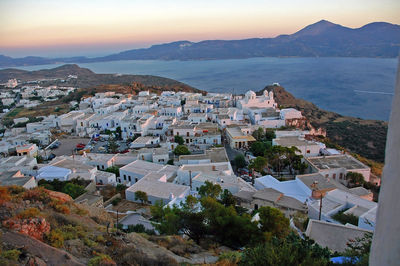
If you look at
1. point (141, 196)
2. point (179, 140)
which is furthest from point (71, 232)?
point (179, 140)

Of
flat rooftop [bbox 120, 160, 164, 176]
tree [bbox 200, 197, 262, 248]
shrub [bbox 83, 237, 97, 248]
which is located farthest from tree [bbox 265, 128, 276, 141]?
shrub [bbox 83, 237, 97, 248]

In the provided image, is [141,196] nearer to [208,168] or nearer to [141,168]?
[141,168]

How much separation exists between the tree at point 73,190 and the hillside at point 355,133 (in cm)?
2927

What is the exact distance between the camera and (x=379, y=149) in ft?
112

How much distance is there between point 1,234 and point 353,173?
19061 mm

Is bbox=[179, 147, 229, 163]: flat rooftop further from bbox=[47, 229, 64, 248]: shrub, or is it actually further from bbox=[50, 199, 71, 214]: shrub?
bbox=[47, 229, 64, 248]: shrub

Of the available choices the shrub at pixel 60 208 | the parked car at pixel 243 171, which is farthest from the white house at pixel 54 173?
the parked car at pixel 243 171

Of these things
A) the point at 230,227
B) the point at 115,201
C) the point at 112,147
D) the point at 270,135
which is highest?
the point at 230,227

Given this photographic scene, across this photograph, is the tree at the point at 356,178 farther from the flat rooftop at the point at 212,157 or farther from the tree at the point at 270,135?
the tree at the point at 270,135

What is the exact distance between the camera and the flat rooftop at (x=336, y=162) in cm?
1989

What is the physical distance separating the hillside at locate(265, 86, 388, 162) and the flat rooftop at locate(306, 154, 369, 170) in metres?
12.2

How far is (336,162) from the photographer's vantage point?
819 inches

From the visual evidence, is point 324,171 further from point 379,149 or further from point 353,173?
point 379,149

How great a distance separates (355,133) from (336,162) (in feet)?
74.1
